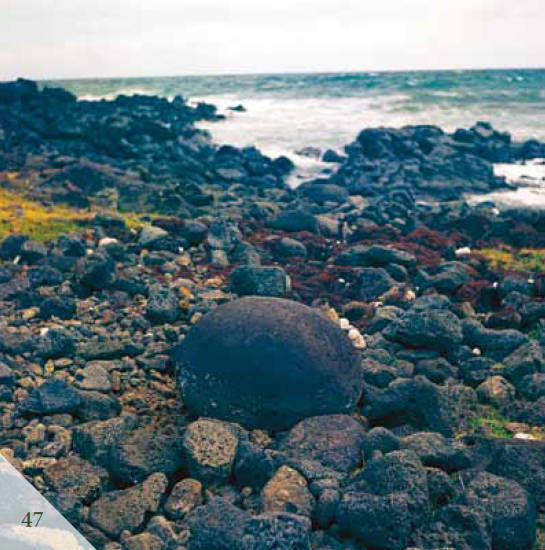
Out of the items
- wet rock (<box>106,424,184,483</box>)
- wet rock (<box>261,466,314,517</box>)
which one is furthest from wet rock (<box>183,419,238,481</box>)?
wet rock (<box>261,466,314,517</box>)

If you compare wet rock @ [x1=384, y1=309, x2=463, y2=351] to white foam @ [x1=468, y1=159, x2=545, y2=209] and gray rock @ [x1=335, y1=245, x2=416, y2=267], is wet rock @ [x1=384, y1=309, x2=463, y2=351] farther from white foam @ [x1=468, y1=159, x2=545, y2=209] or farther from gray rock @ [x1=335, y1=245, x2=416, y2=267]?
white foam @ [x1=468, y1=159, x2=545, y2=209]

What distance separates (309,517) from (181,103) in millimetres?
41351

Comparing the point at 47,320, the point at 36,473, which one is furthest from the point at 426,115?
the point at 36,473

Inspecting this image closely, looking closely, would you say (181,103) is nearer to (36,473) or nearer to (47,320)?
(47,320)

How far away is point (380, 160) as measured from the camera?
23734 millimetres

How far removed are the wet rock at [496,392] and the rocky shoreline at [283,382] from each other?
28mm

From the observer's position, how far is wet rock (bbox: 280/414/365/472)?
16.1 feet

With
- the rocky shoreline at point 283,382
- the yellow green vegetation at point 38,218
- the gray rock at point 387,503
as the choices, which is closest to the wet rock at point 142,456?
the rocky shoreline at point 283,382

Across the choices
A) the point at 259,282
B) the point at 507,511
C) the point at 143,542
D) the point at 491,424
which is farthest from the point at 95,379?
the point at 507,511

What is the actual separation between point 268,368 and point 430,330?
2.31m

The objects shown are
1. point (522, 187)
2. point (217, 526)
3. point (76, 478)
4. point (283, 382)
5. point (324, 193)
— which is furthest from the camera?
point (522, 187)

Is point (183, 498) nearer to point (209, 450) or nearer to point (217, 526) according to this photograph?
point (209, 450)

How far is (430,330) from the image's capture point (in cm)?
700

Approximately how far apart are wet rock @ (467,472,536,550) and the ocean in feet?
53.4
